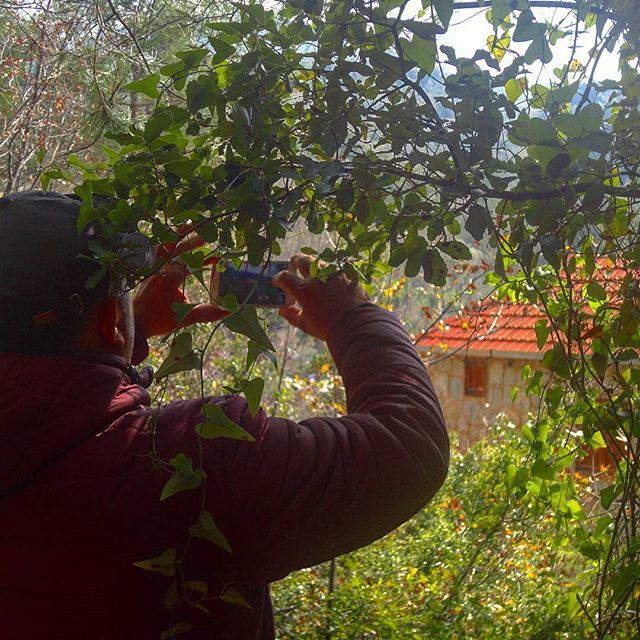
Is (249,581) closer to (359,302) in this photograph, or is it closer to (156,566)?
(156,566)

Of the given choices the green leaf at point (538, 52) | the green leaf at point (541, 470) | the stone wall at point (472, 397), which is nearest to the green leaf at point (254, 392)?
the green leaf at point (538, 52)

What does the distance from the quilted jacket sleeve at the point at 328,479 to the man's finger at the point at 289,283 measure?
0.26m

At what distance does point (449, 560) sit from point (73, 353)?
107 inches

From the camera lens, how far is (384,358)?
1173mm

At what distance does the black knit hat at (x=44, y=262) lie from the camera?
1020mm

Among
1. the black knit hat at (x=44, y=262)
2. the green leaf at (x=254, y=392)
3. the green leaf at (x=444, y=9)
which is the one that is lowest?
the green leaf at (x=254, y=392)

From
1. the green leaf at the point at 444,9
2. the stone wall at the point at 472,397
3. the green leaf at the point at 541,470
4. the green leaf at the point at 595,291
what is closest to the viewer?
the green leaf at the point at 444,9

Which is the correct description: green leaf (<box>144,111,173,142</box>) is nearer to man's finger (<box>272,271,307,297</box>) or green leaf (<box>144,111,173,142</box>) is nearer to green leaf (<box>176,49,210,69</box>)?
green leaf (<box>176,49,210,69</box>)

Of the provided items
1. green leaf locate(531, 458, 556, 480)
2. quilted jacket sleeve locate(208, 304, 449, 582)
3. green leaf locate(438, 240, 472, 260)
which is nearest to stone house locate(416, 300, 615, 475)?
green leaf locate(531, 458, 556, 480)

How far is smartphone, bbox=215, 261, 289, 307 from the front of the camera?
1.31m

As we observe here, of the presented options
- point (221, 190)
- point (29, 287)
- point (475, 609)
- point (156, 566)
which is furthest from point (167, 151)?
point (475, 609)

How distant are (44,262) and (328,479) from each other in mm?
441

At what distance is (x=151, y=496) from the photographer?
39.7 inches

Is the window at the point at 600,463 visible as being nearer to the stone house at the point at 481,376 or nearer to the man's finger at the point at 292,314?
the man's finger at the point at 292,314
